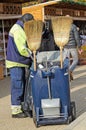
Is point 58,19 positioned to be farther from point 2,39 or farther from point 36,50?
point 2,39

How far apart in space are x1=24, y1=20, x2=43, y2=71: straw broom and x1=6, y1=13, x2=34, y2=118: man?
28 cm

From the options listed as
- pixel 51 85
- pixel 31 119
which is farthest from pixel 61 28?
pixel 31 119

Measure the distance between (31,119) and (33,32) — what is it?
63.1 inches

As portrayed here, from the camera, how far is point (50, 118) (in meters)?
6.27

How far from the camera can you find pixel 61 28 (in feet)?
20.2

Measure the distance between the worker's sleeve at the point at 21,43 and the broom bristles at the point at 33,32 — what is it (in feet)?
0.85

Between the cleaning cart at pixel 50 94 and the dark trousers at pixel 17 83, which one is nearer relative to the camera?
the cleaning cart at pixel 50 94

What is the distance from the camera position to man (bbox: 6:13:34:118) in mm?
6488

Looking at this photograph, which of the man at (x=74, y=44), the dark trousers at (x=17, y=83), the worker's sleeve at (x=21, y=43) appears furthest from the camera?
the man at (x=74, y=44)

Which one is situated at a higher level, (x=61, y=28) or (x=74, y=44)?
(x=61, y=28)

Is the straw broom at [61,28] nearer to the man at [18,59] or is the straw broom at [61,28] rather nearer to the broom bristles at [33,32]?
the broom bristles at [33,32]

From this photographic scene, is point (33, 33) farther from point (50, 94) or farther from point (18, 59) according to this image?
point (50, 94)

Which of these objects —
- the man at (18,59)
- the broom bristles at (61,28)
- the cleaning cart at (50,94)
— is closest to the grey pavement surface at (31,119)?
the cleaning cart at (50,94)

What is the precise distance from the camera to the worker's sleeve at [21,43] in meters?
6.44
